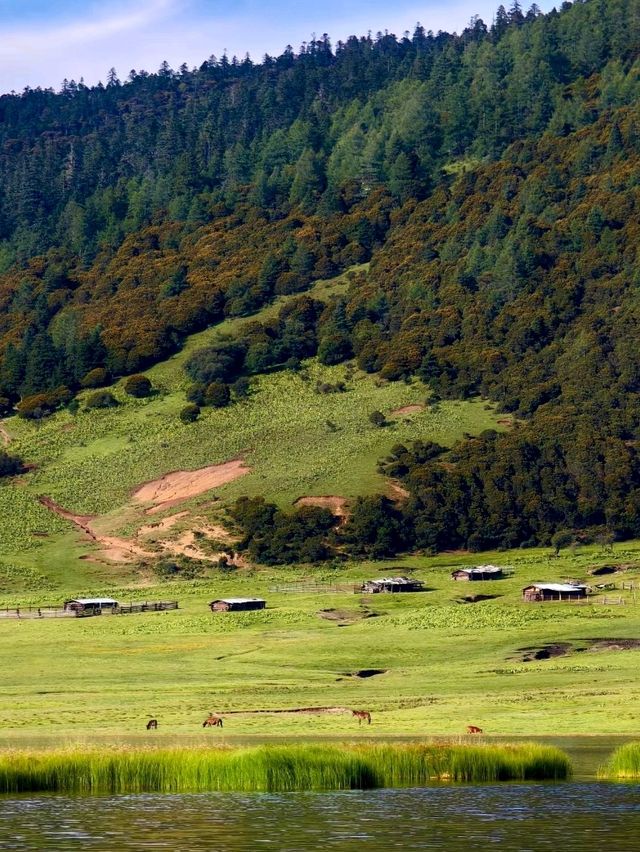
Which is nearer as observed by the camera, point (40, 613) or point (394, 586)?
point (40, 613)

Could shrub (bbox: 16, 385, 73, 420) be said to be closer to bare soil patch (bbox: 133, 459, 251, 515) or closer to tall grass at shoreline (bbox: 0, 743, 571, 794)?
→ bare soil patch (bbox: 133, 459, 251, 515)

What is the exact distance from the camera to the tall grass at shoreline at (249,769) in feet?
137

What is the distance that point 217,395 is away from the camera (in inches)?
7269

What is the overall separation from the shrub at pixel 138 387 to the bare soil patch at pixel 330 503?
163 feet

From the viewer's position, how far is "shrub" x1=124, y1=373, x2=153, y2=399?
192 metres

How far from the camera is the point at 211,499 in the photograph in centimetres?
15238

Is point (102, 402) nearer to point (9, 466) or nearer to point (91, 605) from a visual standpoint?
point (9, 466)

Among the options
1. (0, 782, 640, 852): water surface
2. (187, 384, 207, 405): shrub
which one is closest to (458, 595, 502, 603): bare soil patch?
(0, 782, 640, 852): water surface

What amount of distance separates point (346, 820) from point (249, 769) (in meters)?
5.02

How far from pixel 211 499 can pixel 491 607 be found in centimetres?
5936

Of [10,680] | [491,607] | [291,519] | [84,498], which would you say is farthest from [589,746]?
[84,498]

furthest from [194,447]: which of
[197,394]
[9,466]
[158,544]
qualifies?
[158,544]

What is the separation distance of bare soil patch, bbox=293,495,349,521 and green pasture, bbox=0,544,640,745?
24189mm

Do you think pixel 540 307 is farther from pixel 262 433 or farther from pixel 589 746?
pixel 589 746
